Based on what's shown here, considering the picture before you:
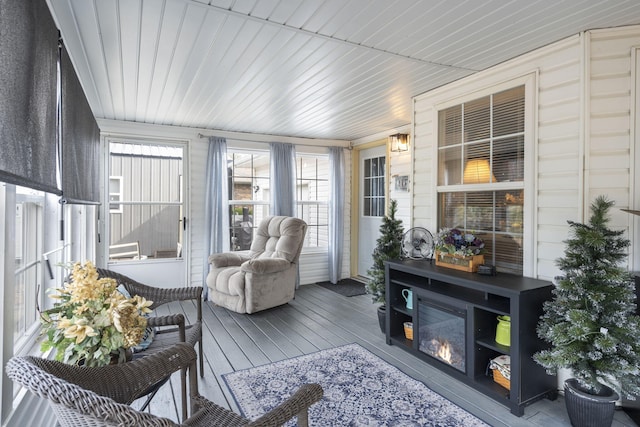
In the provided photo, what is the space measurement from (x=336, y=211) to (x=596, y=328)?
3.99 meters

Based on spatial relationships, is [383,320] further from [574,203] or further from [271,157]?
[271,157]

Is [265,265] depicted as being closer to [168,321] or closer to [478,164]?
[168,321]

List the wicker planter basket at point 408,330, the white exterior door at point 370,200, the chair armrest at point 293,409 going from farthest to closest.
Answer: the white exterior door at point 370,200, the wicker planter basket at point 408,330, the chair armrest at point 293,409

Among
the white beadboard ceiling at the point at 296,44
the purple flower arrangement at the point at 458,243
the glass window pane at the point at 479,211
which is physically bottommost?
the purple flower arrangement at the point at 458,243

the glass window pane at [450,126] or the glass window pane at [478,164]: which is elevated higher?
the glass window pane at [450,126]

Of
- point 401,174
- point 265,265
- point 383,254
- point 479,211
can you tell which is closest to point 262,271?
point 265,265

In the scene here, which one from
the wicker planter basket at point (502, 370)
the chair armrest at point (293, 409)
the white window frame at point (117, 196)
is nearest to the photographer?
the chair armrest at point (293, 409)

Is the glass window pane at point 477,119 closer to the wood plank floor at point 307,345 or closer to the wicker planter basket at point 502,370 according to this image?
the wicker planter basket at point 502,370

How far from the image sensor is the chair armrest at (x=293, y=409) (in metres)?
1.16

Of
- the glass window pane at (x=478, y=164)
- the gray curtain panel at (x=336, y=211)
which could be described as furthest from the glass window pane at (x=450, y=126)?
the gray curtain panel at (x=336, y=211)

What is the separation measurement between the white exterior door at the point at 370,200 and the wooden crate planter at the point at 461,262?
90.2 inches

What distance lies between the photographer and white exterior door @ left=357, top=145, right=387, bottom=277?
533 cm

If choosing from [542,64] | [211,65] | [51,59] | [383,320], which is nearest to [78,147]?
[51,59]

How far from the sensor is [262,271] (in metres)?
3.98
